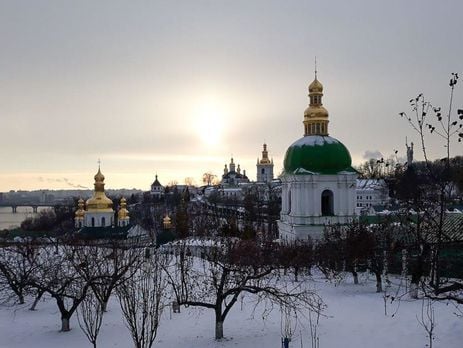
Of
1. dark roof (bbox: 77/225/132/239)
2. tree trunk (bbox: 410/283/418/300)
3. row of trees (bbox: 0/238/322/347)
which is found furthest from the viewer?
dark roof (bbox: 77/225/132/239)

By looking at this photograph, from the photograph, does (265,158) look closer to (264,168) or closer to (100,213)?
(264,168)

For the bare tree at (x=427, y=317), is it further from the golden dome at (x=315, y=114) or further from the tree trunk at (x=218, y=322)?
the golden dome at (x=315, y=114)

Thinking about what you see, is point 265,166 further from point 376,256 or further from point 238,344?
point 238,344

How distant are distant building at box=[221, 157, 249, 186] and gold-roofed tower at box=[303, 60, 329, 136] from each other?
3036 inches

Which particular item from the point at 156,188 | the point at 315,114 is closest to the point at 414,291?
the point at 315,114

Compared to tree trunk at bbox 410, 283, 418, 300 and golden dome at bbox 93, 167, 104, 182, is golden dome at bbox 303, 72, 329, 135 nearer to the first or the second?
tree trunk at bbox 410, 283, 418, 300

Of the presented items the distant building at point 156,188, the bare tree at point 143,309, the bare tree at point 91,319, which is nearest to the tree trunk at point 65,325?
the bare tree at point 91,319

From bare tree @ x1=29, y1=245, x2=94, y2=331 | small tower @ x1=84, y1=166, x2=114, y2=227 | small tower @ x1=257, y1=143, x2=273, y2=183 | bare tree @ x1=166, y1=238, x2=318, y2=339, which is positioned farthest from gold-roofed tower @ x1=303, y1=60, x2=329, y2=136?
small tower @ x1=257, y1=143, x2=273, y2=183

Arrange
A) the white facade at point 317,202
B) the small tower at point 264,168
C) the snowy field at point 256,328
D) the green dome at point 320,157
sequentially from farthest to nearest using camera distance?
the small tower at point 264,168
the green dome at point 320,157
the white facade at point 317,202
the snowy field at point 256,328

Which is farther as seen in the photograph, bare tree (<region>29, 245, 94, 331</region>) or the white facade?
the white facade

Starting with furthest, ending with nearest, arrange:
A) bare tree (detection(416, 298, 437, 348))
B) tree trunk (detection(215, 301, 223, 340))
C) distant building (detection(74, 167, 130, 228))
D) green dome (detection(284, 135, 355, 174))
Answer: distant building (detection(74, 167, 130, 228)) → green dome (detection(284, 135, 355, 174)) → tree trunk (detection(215, 301, 223, 340)) → bare tree (detection(416, 298, 437, 348))

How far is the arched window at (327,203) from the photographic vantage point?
2694 cm

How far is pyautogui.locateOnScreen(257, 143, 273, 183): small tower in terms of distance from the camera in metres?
97.6

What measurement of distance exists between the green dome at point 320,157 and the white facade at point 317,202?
1.25ft
